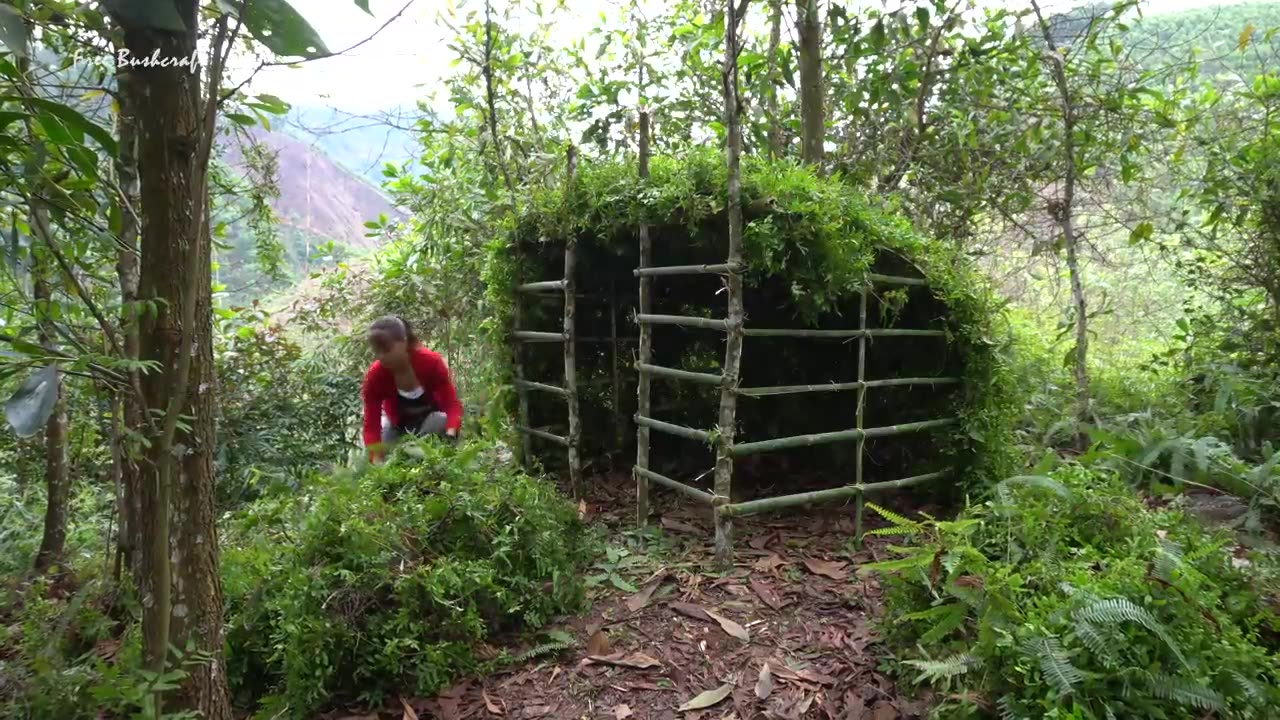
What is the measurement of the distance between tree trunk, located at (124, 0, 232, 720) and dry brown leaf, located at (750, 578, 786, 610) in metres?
2.79

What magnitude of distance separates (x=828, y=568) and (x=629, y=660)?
1.46m

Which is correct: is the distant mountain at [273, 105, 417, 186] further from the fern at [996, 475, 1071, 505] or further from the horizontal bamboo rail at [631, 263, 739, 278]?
the fern at [996, 475, 1071, 505]

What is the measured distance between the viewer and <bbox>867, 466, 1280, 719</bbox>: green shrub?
2.46 metres

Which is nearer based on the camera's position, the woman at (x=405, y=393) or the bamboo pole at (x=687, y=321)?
the bamboo pole at (x=687, y=321)

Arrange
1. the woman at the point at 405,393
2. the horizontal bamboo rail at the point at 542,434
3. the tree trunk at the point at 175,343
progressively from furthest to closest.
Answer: the horizontal bamboo rail at the point at 542,434 < the woman at the point at 405,393 < the tree trunk at the point at 175,343

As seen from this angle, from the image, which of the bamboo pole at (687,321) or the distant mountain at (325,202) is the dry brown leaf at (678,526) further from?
the distant mountain at (325,202)

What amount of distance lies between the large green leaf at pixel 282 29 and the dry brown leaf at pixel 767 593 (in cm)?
345

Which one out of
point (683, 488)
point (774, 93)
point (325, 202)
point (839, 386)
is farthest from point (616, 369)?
point (325, 202)

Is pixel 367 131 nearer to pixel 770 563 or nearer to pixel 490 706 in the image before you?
pixel 770 563

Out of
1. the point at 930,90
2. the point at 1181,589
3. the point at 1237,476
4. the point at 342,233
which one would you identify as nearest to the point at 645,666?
the point at 1181,589

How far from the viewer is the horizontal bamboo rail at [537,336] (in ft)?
18.0

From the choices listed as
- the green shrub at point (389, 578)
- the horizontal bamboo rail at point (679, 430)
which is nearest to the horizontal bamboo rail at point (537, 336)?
the horizontal bamboo rail at point (679, 430)

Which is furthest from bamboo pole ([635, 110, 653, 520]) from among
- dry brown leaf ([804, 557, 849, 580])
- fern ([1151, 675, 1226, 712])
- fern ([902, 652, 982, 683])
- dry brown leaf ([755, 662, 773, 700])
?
fern ([1151, 675, 1226, 712])

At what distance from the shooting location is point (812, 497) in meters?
4.46
